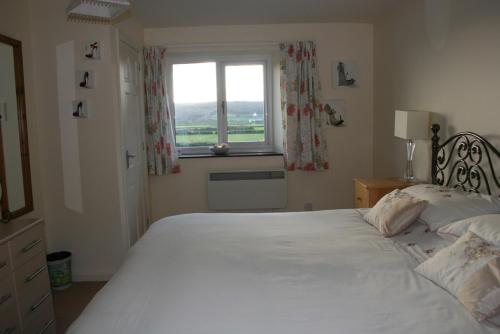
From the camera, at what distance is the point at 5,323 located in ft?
6.89

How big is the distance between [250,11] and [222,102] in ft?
3.80

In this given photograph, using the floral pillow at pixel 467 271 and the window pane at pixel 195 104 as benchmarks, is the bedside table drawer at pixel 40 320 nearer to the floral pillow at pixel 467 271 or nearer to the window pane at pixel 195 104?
the floral pillow at pixel 467 271

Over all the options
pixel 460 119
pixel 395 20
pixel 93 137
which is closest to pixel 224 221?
pixel 93 137

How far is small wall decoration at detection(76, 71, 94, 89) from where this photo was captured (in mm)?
3312

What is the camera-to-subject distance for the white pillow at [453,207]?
2.17 meters

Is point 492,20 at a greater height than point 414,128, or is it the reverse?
point 492,20

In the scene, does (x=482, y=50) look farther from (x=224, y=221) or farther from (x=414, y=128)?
(x=224, y=221)

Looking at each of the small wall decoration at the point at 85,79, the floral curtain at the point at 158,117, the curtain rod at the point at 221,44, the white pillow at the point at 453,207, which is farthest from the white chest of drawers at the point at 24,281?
the curtain rod at the point at 221,44

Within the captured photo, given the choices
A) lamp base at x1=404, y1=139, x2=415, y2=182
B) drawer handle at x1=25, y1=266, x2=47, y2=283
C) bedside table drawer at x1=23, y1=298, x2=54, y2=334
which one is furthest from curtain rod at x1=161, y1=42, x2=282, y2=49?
bedside table drawer at x1=23, y1=298, x2=54, y2=334

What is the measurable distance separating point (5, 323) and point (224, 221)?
4.22 ft

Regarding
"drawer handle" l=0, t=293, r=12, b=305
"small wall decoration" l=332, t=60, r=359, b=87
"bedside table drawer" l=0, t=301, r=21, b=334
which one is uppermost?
"small wall decoration" l=332, t=60, r=359, b=87

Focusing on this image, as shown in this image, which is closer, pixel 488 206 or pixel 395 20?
pixel 488 206

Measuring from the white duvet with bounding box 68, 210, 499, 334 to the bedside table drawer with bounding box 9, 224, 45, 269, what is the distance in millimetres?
637

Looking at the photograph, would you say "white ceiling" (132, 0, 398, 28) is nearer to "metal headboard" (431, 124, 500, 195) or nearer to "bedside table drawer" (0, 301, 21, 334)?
"metal headboard" (431, 124, 500, 195)
